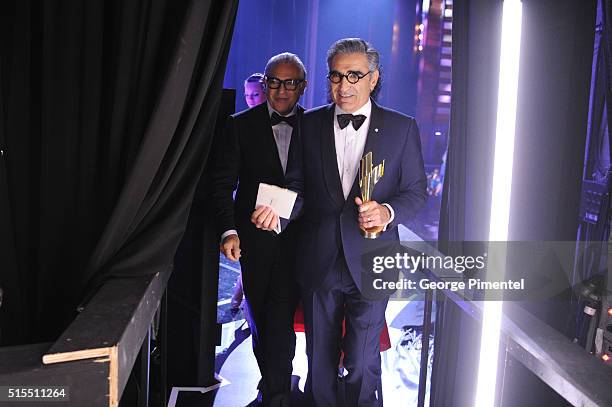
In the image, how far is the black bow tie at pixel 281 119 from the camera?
2.67 metres

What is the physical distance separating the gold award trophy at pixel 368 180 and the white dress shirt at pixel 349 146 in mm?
138

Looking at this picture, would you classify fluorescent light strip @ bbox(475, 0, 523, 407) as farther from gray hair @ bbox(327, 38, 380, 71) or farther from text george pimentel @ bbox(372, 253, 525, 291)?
gray hair @ bbox(327, 38, 380, 71)

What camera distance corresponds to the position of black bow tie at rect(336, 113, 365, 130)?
2.34 m

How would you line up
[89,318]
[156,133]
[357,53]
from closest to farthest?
1. [89,318]
2. [156,133]
3. [357,53]

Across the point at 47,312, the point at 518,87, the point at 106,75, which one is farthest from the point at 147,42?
the point at 518,87

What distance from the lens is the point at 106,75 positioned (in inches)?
79.6

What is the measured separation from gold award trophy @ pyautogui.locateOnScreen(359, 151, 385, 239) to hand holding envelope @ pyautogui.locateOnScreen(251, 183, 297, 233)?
0.96 feet

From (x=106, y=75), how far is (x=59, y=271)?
695 mm

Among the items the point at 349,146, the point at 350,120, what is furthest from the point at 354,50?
the point at 349,146

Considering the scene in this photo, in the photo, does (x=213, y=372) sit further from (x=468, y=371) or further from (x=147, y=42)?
(x=147, y=42)

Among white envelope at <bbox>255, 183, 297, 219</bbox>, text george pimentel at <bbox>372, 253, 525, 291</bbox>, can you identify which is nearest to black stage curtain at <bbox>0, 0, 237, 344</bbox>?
white envelope at <bbox>255, 183, 297, 219</bbox>

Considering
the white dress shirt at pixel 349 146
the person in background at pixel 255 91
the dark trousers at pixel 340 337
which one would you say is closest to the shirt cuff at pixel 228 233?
the dark trousers at pixel 340 337

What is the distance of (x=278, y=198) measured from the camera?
235cm

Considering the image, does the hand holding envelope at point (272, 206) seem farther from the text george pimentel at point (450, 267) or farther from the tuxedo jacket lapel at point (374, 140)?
the text george pimentel at point (450, 267)
